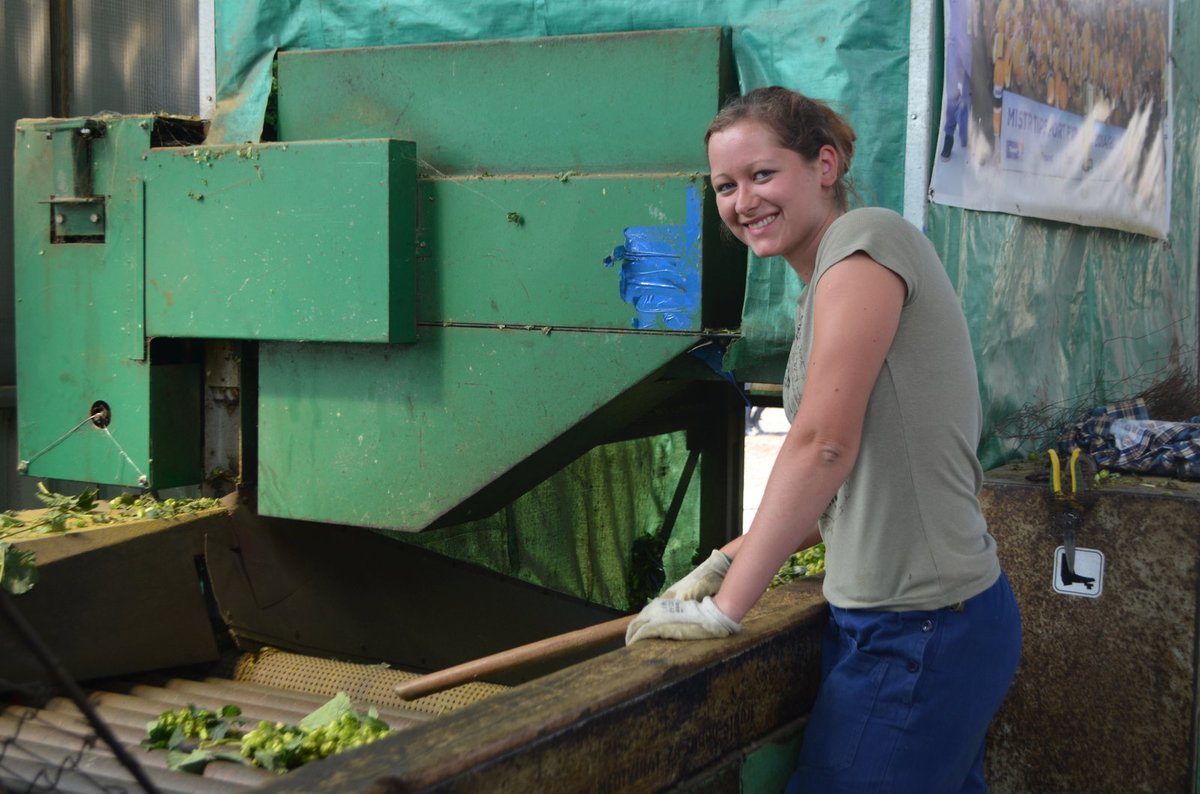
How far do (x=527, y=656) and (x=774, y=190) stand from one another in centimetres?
127

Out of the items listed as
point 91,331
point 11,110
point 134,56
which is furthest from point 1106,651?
point 134,56

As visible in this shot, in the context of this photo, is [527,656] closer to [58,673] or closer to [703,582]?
[703,582]

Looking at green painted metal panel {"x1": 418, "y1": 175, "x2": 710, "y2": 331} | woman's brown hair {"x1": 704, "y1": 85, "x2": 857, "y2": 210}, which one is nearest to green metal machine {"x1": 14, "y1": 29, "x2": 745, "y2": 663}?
green painted metal panel {"x1": 418, "y1": 175, "x2": 710, "y2": 331}

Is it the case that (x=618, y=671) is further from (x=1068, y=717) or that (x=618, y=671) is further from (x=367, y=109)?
(x=367, y=109)

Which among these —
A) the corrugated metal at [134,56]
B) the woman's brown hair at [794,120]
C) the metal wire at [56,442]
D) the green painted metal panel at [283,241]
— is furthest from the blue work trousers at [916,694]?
the corrugated metal at [134,56]

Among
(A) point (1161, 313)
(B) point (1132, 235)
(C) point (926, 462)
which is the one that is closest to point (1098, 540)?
(C) point (926, 462)

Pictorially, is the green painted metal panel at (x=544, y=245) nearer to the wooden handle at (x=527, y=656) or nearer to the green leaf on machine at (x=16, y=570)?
the wooden handle at (x=527, y=656)

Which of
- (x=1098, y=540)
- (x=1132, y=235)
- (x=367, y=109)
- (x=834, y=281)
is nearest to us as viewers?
(x=834, y=281)

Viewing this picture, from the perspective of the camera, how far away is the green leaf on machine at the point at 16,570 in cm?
380

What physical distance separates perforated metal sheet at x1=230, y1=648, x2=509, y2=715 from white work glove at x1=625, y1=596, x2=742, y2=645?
1.29m

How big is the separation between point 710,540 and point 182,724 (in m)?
3.18

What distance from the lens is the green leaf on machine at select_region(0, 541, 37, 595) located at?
3.80 m

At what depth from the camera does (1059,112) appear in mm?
4383

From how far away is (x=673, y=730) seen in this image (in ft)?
7.91
